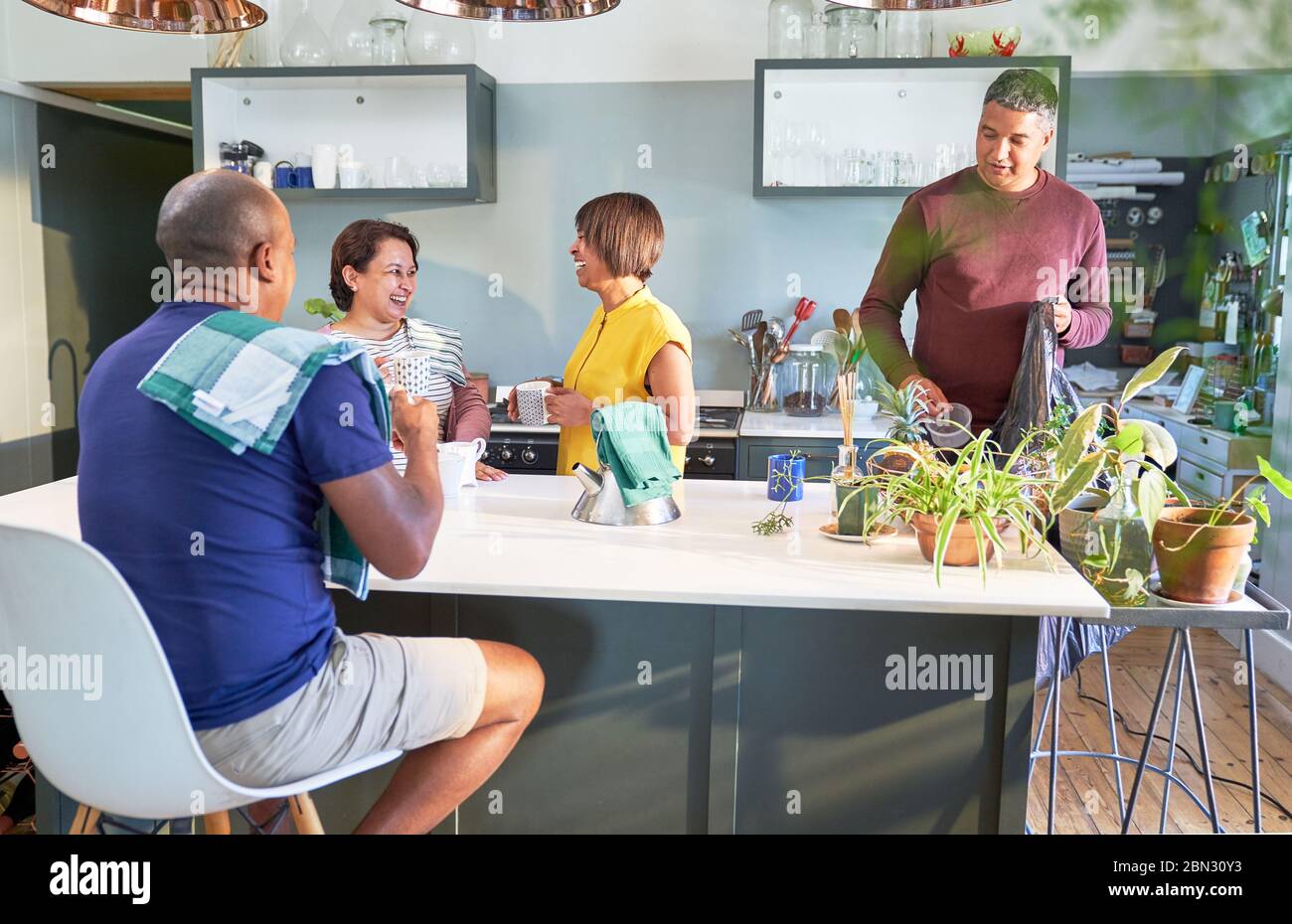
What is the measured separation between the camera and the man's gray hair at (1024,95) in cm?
271

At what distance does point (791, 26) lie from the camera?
13.6 ft

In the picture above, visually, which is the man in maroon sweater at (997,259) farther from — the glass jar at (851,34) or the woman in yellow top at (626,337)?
the glass jar at (851,34)

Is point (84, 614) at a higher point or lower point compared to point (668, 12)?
lower

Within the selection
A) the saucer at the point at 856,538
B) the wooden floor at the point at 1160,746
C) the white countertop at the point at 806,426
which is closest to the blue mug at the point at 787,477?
the saucer at the point at 856,538

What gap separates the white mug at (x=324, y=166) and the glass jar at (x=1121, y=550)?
3.23 meters

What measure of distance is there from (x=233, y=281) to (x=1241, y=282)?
3.95 metres

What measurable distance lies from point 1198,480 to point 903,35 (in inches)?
83.2

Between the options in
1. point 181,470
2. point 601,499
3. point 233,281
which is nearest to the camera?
point 181,470

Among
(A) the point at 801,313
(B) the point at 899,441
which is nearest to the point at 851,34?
(A) the point at 801,313

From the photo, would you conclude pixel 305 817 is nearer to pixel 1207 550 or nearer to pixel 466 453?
pixel 466 453

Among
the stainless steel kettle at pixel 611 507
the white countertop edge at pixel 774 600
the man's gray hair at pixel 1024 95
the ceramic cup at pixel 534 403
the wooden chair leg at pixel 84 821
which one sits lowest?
the wooden chair leg at pixel 84 821

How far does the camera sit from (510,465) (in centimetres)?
408
